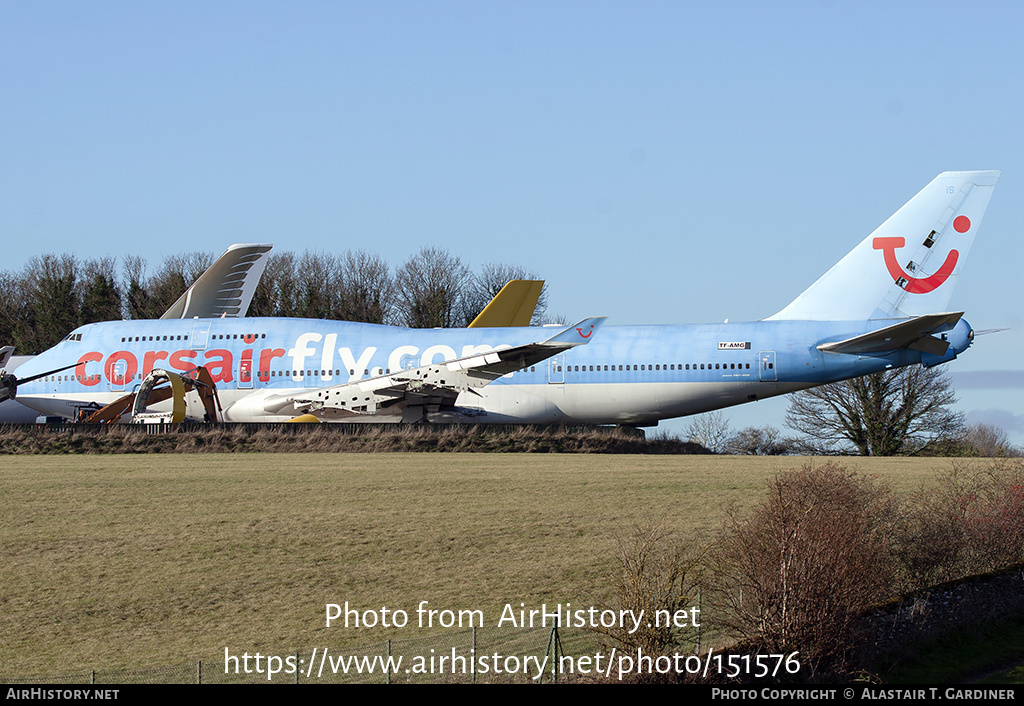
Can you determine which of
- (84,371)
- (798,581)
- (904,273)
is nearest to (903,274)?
(904,273)

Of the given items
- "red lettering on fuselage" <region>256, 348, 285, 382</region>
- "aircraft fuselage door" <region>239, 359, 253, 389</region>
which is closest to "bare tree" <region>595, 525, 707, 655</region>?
"red lettering on fuselage" <region>256, 348, 285, 382</region>

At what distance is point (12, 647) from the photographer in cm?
1423

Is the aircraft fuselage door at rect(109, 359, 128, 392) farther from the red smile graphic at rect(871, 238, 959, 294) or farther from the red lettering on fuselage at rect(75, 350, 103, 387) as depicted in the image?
the red smile graphic at rect(871, 238, 959, 294)

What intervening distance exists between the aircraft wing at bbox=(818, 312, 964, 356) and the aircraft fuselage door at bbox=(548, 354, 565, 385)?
840cm

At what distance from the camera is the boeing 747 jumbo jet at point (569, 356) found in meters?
35.2

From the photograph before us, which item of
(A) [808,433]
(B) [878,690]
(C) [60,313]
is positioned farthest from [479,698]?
(C) [60,313]

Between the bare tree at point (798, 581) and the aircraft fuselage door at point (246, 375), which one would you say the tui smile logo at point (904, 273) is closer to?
the aircraft fuselage door at point (246, 375)

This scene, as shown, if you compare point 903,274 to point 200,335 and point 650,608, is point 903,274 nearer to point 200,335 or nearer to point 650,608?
point 200,335

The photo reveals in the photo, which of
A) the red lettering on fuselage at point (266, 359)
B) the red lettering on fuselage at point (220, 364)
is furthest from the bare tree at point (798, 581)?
the red lettering on fuselage at point (220, 364)

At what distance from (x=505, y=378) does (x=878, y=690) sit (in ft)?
80.0

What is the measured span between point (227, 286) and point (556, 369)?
21.1 metres

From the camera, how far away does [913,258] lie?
35.8m

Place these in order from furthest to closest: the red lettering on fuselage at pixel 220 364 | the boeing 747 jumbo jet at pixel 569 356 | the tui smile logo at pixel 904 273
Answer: the red lettering on fuselage at pixel 220 364
the tui smile logo at pixel 904 273
the boeing 747 jumbo jet at pixel 569 356

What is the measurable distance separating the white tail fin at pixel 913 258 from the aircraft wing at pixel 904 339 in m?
1.55
